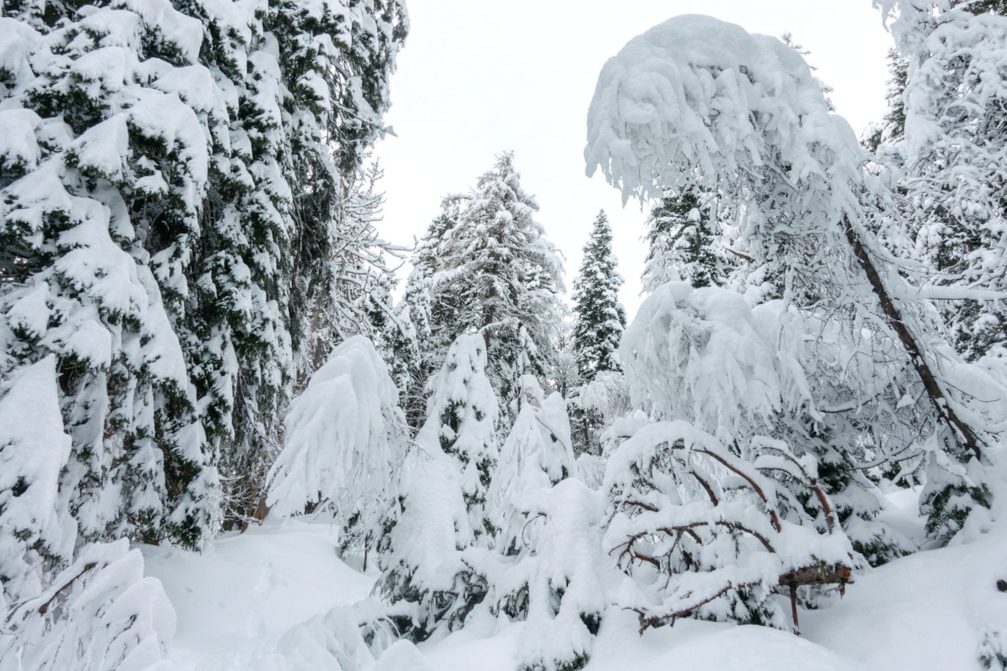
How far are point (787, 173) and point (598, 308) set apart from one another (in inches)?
807

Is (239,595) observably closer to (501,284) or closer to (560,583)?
(560,583)

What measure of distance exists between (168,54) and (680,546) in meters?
6.37

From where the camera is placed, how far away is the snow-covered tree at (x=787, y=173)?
2963mm

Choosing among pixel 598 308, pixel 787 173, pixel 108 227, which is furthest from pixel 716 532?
pixel 598 308

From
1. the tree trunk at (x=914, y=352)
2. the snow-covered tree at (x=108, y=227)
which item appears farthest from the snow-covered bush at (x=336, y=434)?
the tree trunk at (x=914, y=352)

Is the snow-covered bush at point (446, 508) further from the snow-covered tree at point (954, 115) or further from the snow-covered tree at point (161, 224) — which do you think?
the snow-covered tree at point (954, 115)

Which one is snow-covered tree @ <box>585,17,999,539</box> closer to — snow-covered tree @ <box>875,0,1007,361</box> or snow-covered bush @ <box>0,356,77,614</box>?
snow-covered tree @ <box>875,0,1007,361</box>

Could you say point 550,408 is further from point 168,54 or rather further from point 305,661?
point 168,54

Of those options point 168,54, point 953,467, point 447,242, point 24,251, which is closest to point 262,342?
point 24,251

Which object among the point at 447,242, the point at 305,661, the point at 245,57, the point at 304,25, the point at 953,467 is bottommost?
the point at 305,661

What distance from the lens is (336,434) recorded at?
13.5 ft

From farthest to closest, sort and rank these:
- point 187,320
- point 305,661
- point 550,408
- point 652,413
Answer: point 550,408
point 187,320
point 652,413
point 305,661

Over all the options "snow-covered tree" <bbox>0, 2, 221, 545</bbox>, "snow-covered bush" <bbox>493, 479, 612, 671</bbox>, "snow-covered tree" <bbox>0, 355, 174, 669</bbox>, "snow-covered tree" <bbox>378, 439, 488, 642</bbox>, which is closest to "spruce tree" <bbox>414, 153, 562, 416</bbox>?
"snow-covered tree" <bbox>378, 439, 488, 642</bbox>

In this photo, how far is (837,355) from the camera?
363 centimetres
